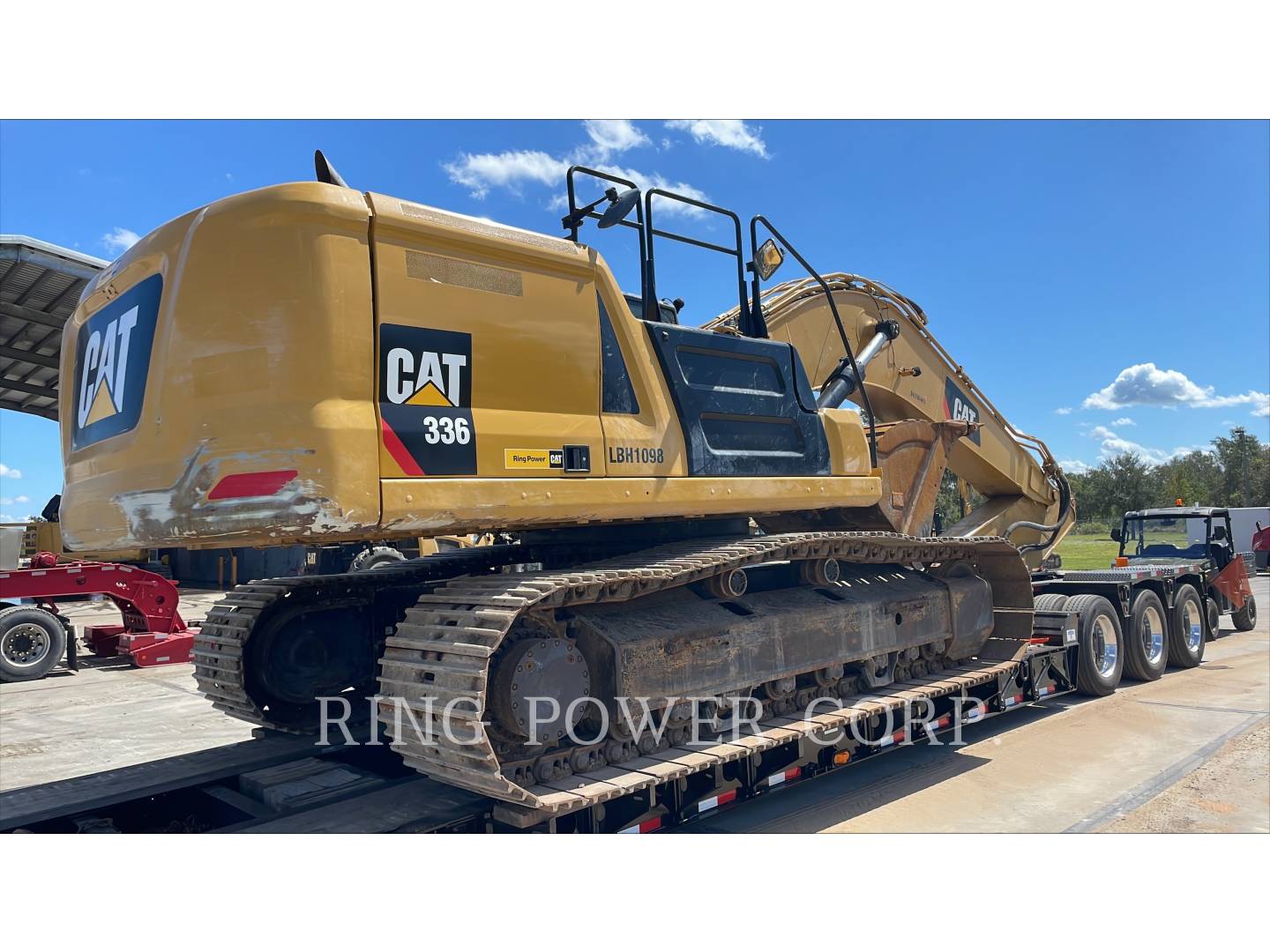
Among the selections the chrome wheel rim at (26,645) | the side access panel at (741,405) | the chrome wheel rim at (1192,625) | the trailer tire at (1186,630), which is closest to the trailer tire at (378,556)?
the chrome wheel rim at (26,645)

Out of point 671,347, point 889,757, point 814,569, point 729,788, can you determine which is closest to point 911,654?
point 889,757

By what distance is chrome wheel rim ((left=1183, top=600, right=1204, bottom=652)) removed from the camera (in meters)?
10.7

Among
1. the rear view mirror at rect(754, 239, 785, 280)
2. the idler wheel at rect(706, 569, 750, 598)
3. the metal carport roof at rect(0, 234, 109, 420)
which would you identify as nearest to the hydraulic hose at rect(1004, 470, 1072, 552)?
the rear view mirror at rect(754, 239, 785, 280)

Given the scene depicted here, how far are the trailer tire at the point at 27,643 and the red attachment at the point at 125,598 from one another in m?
0.28

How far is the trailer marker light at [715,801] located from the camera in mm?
4949

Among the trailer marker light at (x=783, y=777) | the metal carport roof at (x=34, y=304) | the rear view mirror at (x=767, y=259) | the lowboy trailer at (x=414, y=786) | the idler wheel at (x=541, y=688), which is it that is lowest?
the trailer marker light at (x=783, y=777)

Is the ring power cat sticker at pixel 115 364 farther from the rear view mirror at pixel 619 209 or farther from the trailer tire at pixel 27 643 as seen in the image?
the trailer tire at pixel 27 643

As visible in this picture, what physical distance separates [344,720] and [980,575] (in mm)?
5081

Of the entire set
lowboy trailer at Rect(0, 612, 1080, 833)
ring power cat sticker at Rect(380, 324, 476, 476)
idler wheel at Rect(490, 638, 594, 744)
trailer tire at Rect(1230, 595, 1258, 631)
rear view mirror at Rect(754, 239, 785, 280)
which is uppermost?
rear view mirror at Rect(754, 239, 785, 280)

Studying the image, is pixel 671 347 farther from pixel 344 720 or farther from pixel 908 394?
pixel 908 394

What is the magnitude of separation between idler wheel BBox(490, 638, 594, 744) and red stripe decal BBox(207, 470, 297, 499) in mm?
1329

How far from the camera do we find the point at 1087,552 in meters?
32.9

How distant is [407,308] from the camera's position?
3.99m

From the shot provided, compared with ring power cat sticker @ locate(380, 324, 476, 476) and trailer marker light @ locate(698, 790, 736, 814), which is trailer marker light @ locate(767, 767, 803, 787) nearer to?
trailer marker light @ locate(698, 790, 736, 814)
